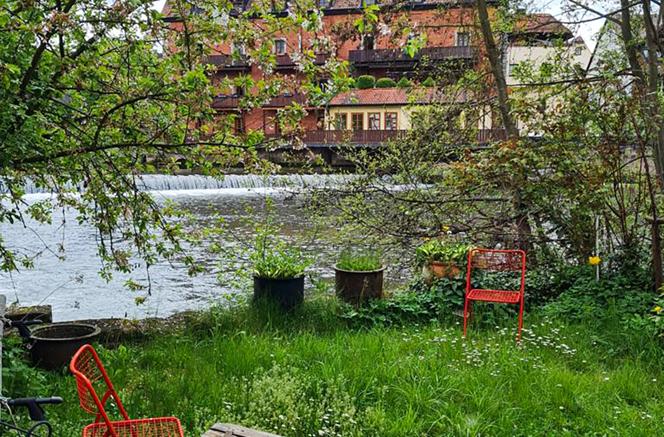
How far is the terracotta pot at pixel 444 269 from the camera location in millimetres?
5898

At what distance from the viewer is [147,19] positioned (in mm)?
2951

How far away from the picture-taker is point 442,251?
20.0ft

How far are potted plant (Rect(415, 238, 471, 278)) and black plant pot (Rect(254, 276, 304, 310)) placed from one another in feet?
5.07

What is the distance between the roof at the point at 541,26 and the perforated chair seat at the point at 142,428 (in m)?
5.43

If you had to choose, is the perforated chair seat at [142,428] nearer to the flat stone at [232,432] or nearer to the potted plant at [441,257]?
the flat stone at [232,432]

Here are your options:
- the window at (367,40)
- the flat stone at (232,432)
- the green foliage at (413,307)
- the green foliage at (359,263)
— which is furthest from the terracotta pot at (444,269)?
the flat stone at (232,432)

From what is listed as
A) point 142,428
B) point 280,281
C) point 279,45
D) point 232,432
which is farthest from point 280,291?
point 142,428

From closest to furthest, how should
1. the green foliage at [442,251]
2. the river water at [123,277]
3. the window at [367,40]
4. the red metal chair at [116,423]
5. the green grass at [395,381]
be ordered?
the red metal chair at [116,423], the green grass at [395,381], the window at [367,40], the green foliage at [442,251], the river water at [123,277]

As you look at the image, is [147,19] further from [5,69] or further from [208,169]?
[208,169]

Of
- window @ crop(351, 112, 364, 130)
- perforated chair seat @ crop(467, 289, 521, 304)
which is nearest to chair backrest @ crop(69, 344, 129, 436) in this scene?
perforated chair seat @ crop(467, 289, 521, 304)

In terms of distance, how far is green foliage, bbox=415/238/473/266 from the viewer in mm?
5926

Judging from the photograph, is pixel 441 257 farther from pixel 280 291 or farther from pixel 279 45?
pixel 279 45

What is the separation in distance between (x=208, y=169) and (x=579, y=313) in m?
3.43

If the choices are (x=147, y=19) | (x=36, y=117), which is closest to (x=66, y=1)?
(x=147, y=19)
